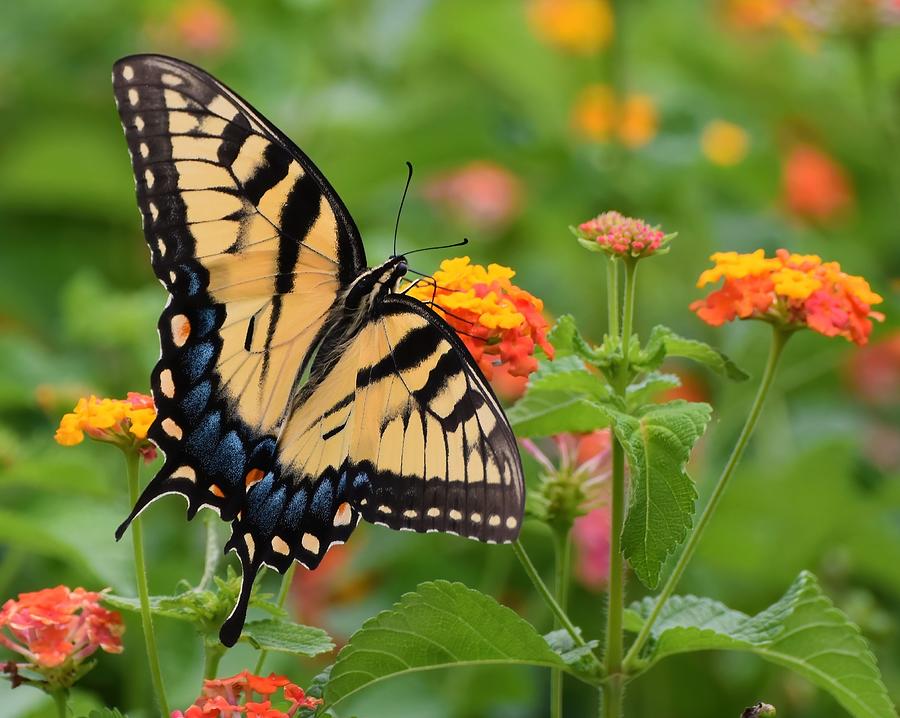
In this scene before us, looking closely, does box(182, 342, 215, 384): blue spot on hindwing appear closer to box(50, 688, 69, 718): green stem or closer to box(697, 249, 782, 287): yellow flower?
box(50, 688, 69, 718): green stem

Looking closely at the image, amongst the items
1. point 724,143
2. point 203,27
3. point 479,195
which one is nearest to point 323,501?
point 724,143

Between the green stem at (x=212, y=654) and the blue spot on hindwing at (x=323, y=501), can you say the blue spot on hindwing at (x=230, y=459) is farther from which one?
the green stem at (x=212, y=654)

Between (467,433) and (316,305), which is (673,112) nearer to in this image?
(316,305)

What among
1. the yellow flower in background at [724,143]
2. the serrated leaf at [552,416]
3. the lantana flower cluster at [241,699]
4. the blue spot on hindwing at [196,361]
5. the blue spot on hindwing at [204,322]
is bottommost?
the lantana flower cluster at [241,699]

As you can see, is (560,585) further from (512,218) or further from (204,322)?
(512,218)

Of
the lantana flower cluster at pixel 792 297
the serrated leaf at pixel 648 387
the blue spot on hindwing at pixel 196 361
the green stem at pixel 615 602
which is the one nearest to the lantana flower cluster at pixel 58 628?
the blue spot on hindwing at pixel 196 361

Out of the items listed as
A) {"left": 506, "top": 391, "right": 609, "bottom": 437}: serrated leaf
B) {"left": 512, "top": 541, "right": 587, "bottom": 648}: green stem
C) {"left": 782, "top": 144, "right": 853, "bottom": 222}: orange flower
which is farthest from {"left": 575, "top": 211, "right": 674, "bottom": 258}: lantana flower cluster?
{"left": 782, "top": 144, "right": 853, "bottom": 222}: orange flower

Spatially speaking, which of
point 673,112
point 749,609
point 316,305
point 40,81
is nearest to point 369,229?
point 673,112

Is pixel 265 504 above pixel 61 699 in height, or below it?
above
